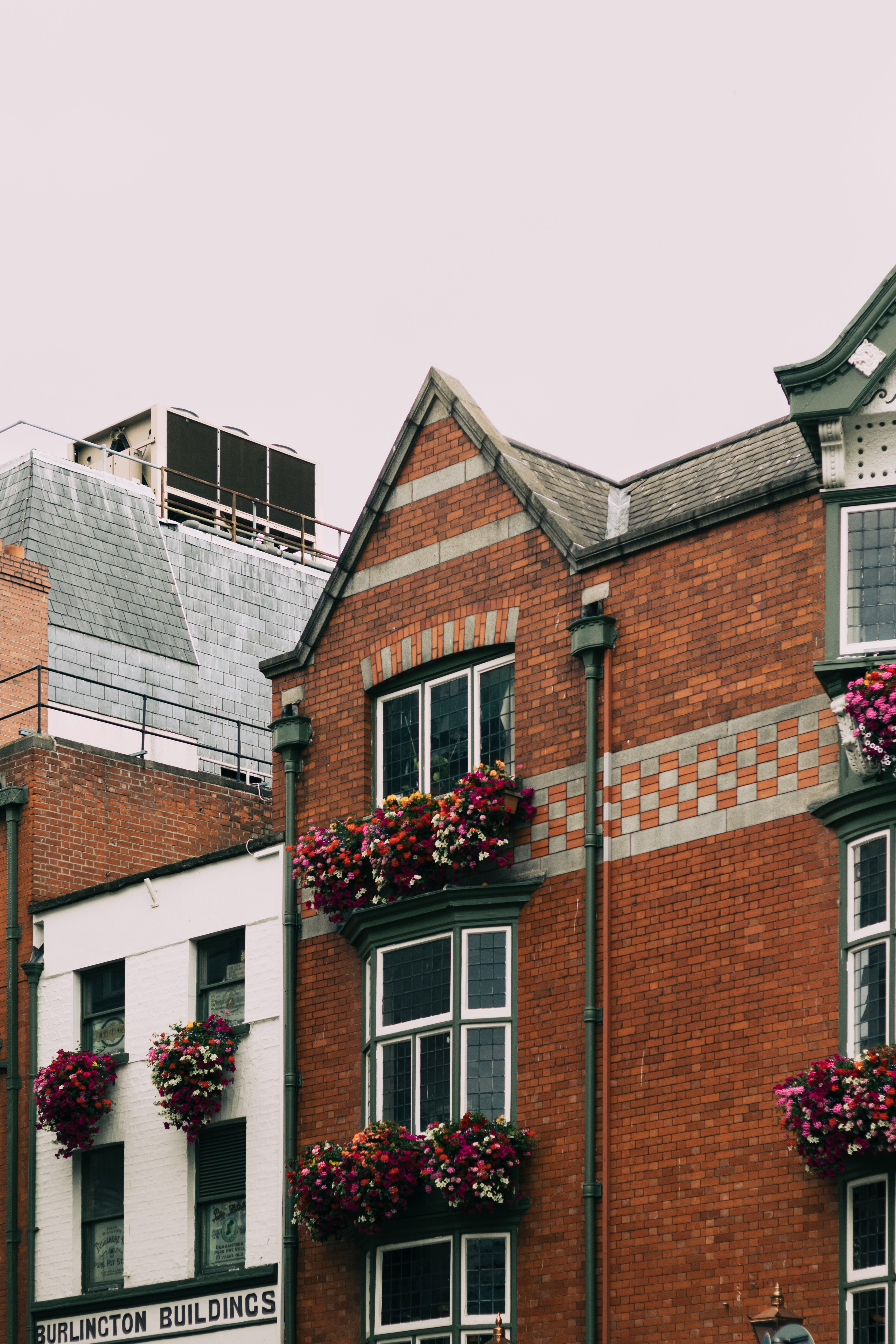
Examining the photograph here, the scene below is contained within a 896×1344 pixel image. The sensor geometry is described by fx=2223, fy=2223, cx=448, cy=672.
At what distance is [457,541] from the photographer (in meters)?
27.0

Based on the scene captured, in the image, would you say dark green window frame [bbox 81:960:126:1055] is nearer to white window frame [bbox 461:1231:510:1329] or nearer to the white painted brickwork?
the white painted brickwork

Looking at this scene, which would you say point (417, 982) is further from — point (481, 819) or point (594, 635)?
point (594, 635)

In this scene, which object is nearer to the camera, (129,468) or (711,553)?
(711,553)

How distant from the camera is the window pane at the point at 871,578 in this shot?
880 inches

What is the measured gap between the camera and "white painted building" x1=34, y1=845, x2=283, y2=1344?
27.4 metres

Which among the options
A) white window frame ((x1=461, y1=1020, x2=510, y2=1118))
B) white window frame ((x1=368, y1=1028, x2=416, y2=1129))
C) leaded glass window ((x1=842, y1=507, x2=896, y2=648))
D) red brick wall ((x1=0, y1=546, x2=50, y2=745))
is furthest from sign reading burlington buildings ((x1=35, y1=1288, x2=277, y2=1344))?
red brick wall ((x1=0, y1=546, x2=50, y2=745))

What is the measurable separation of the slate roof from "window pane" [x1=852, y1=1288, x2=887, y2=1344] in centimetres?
2579

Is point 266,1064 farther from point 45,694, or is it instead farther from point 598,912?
point 45,694

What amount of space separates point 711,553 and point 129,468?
27840 millimetres

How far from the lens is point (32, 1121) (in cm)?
3067

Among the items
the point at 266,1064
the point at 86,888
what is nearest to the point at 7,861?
the point at 86,888

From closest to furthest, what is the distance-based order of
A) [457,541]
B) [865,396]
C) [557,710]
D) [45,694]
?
1. [865,396]
2. [557,710]
3. [457,541]
4. [45,694]

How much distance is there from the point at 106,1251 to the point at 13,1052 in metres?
3.43

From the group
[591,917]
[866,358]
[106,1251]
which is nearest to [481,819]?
[591,917]
